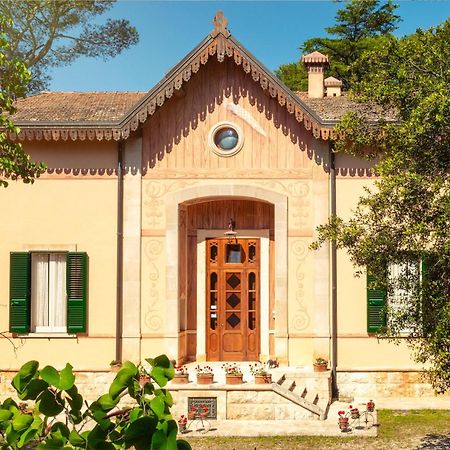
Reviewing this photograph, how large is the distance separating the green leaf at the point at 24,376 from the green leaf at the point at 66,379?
0.37 feet

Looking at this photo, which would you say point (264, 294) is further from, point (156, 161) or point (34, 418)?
point (34, 418)

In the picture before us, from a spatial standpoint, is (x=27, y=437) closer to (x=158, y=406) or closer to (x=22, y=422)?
(x=22, y=422)

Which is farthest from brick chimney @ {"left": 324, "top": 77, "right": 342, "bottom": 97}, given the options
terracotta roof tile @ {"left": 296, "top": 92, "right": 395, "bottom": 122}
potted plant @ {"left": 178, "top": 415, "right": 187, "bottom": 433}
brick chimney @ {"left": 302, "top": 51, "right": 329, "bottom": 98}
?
potted plant @ {"left": 178, "top": 415, "right": 187, "bottom": 433}

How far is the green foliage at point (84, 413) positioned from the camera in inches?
A: 66.0

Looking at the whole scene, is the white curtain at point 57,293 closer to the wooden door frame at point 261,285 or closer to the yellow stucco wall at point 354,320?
the wooden door frame at point 261,285

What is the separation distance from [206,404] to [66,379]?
37.9 feet

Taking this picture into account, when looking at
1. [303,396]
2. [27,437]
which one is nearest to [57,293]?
[303,396]

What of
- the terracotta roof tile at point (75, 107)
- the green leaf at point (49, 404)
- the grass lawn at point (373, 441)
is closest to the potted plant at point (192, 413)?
the grass lawn at point (373, 441)

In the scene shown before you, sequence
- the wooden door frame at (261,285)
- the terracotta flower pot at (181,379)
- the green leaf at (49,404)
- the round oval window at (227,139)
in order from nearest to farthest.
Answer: the green leaf at (49,404) → the terracotta flower pot at (181,379) → the round oval window at (227,139) → the wooden door frame at (261,285)

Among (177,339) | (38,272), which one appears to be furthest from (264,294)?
(38,272)

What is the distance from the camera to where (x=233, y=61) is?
14844 millimetres

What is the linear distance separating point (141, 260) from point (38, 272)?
103 inches

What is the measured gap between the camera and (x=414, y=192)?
8008 mm

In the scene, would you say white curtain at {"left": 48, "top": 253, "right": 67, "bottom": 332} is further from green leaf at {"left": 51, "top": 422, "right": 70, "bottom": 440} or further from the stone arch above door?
green leaf at {"left": 51, "top": 422, "right": 70, "bottom": 440}
